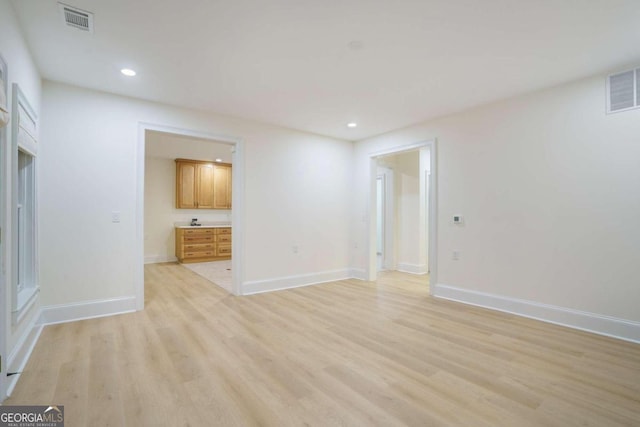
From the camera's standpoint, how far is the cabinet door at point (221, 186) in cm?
811

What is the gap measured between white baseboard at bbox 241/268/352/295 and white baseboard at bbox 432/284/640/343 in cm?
183

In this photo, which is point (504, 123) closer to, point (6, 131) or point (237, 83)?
point (237, 83)

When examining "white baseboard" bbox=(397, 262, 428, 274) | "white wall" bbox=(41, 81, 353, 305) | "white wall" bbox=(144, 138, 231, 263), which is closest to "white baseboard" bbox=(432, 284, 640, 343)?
"white baseboard" bbox=(397, 262, 428, 274)

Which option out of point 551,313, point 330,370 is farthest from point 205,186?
point 551,313

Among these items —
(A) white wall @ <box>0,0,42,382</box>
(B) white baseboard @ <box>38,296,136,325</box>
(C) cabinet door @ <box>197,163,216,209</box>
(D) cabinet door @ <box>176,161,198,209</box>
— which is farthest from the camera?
(C) cabinet door @ <box>197,163,216,209</box>

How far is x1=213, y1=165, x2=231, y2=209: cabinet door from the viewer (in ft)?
26.6

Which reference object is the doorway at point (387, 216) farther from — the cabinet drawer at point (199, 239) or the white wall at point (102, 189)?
the cabinet drawer at point (199, 239)

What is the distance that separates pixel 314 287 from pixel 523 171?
333 centimetres

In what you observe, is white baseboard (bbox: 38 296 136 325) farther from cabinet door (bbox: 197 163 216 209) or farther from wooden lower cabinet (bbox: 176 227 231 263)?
cabinet door (bbox: 197 163 216 209)

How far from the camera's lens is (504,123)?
12.1 feet

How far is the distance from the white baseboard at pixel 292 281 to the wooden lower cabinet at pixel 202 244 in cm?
350

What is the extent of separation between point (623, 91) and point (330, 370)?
3.74m

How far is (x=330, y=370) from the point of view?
2.27 metres

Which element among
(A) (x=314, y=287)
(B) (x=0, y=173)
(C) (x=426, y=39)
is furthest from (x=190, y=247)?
(C) (x=426, y=39)
